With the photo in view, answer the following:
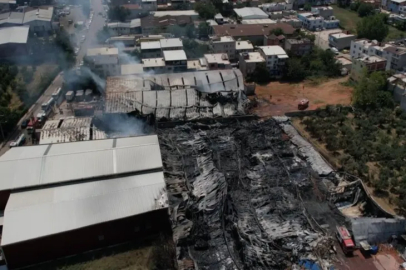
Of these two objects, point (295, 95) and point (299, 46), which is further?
point (299, 46)

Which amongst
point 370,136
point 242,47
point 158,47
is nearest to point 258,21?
point 242,47

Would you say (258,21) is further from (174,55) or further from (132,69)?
(132,69)

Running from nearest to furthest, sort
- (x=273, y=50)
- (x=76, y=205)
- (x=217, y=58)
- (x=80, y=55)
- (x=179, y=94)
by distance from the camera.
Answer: (x=76, y=205), (x=179, y=94), (x=217, y=58), (x=273, y=50), (x=80, y=55)

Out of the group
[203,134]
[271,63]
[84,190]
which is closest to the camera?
[84,190]

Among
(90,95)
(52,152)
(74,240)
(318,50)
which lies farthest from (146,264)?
(318,50)

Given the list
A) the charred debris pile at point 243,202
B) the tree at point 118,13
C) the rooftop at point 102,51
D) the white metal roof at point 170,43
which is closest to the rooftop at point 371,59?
the charred debris pile at point 243,202

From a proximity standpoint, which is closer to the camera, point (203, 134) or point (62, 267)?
point (62, 267)

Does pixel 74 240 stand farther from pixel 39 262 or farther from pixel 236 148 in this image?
pixel 236 148
